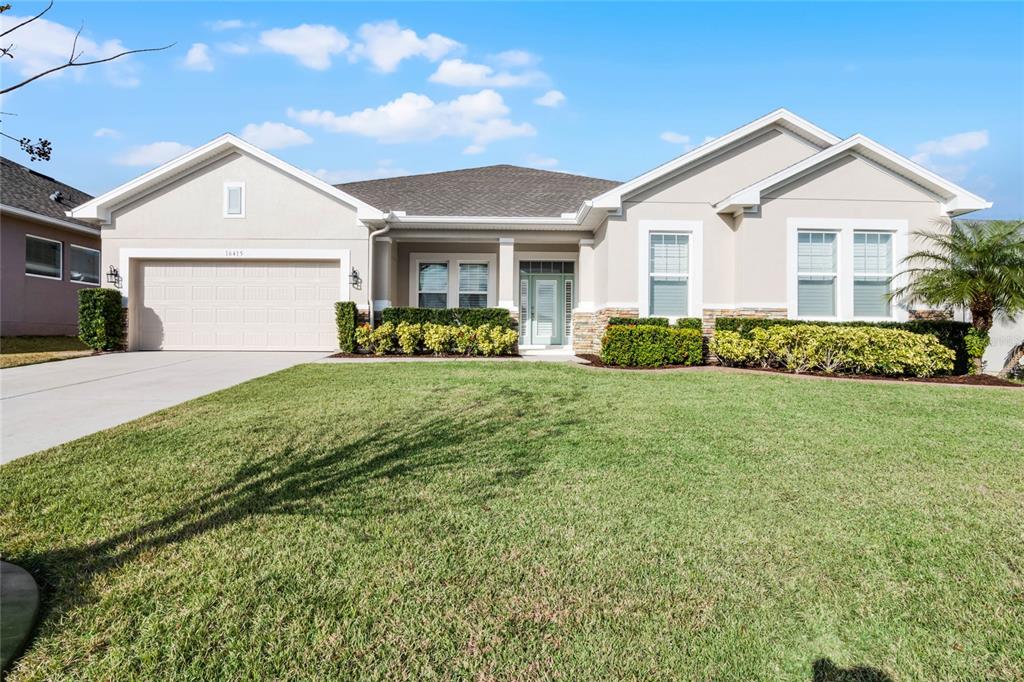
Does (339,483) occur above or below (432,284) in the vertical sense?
below

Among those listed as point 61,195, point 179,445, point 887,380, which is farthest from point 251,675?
point 61,195

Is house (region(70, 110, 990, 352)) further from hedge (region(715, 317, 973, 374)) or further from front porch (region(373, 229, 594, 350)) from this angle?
hedge (region(715, 317, 973, 374))

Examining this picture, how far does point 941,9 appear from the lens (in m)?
11.2

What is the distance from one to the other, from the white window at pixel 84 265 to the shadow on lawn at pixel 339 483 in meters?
17.4

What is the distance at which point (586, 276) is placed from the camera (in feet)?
50.3

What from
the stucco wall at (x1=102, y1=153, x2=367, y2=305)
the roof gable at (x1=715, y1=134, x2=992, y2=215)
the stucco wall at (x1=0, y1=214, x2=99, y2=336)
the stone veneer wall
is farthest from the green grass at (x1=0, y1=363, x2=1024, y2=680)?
the stucco wall at (x1=0, y1=214, x2=99, y2=336)

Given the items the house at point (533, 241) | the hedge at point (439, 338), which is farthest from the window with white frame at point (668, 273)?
the hedge at point (439, 338)

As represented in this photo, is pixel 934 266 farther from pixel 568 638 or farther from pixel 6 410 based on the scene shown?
pixel 6 410

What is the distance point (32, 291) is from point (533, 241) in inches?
580

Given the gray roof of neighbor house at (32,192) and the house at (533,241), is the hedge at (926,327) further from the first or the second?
the gray roof of neighbor house at (32,192)

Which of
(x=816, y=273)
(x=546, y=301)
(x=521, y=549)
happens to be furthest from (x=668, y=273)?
(x=521, y=549)

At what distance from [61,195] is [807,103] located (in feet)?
72.9

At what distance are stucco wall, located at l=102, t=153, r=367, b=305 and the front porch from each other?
1928 millimetres

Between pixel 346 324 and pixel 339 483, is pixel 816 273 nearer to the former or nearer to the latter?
pixel 346 324
